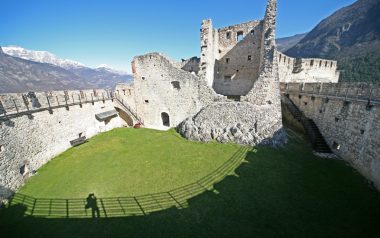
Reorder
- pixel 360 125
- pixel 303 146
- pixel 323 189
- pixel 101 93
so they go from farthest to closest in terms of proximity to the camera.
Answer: pixel 101 93, pixel 303 146, pixel 360 125, pixel 323 189

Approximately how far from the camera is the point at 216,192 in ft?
26.1

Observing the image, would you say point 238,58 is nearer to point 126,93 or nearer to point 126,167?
point 126,93

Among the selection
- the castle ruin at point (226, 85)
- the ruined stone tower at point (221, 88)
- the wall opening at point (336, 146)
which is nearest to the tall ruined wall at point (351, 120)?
the wall opening at point (336, 146)

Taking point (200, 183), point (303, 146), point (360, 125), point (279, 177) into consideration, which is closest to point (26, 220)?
point (200, 183)

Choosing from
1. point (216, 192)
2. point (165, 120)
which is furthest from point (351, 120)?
point (165, 120)

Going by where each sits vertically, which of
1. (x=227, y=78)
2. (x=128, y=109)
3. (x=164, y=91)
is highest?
(x=227, y=78)

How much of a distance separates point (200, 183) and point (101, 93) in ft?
48.6

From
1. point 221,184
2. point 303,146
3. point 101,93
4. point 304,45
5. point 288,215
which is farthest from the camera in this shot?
point 304,45

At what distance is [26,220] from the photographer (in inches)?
279

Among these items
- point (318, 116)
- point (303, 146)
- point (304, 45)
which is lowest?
point (303, 146)

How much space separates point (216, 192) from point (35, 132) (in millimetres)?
12381

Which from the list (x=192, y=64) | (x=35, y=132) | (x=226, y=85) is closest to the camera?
(x=35, y=132)

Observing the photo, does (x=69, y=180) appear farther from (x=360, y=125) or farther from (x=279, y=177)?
(x=360, y=125)

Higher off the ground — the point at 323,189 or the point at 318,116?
the point at 318,116
